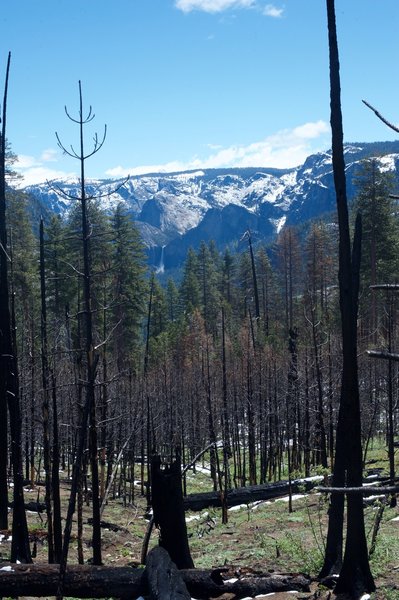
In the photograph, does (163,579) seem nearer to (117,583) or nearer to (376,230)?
(117,583)

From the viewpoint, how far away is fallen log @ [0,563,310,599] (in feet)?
31.5

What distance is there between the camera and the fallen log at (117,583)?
31.5 ft

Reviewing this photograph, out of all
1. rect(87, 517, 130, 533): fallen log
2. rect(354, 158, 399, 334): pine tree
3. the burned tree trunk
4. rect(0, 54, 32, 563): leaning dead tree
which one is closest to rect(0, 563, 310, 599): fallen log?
the burned tree trunk

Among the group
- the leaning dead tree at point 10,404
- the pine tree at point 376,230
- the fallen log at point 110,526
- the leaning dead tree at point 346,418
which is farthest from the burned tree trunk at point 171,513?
the pine tree at point 376,230

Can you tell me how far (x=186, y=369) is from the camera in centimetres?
4516

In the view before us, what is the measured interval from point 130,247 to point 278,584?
38.4m

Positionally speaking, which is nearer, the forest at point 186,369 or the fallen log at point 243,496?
the forest at point 186,369

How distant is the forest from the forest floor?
66cm

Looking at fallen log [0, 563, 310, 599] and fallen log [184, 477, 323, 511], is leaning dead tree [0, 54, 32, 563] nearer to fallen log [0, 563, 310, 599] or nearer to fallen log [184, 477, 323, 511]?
fallen log [0, 563, 310, 599]

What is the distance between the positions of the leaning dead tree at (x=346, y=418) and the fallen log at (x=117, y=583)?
3.10 ft

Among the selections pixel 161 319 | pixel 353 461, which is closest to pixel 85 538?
pixel 353 461

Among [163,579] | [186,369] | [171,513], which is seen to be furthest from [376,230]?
[163,579]

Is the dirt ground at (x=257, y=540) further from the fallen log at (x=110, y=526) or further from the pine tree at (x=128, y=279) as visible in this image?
the pine tree at (x=128, y=279)

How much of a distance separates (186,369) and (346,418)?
3568cm
